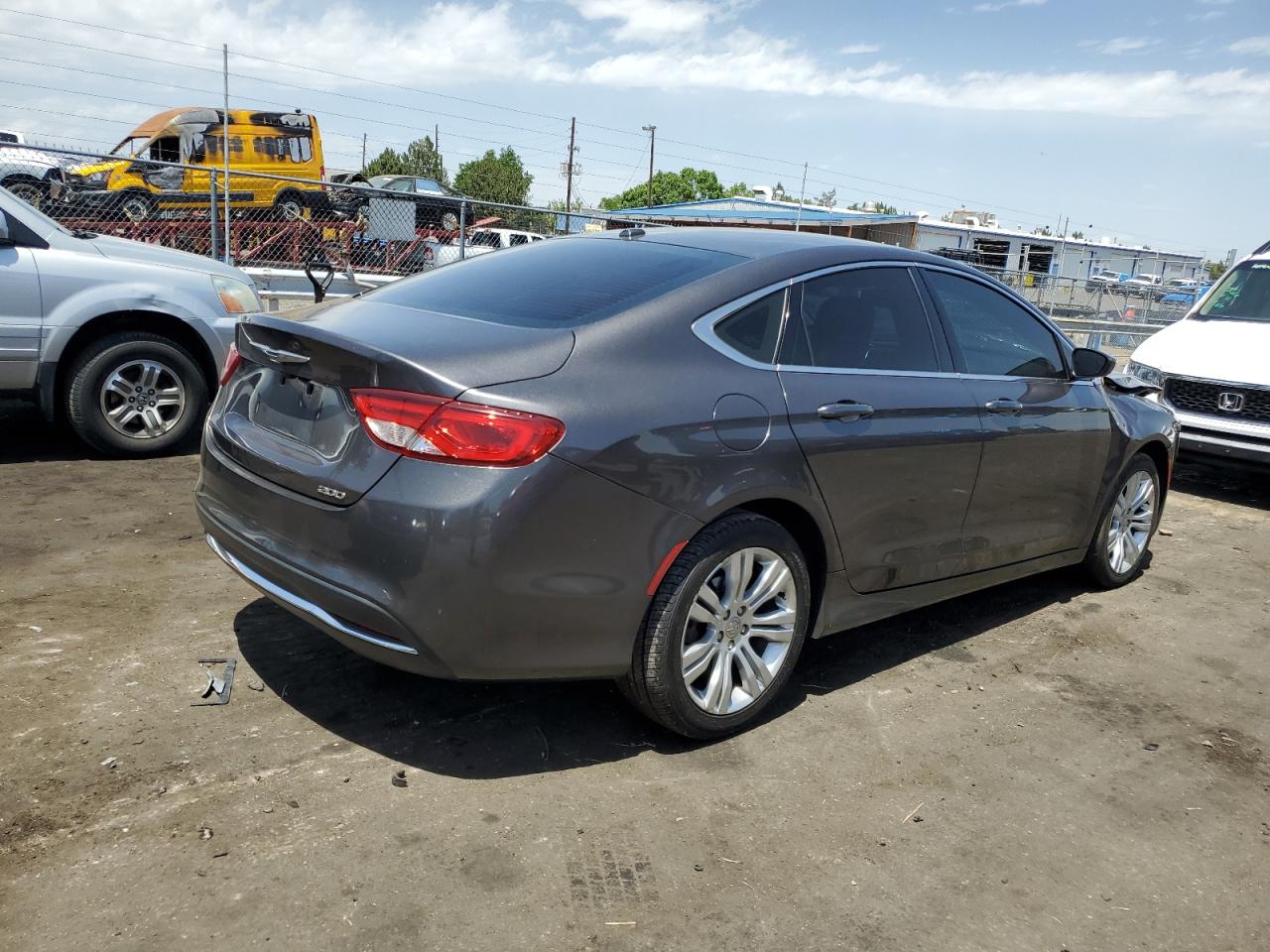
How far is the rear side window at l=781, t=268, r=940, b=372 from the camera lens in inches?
140

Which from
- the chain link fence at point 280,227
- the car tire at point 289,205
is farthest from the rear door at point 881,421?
the car tire at point 289,205

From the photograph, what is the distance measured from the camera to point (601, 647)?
2963 mm

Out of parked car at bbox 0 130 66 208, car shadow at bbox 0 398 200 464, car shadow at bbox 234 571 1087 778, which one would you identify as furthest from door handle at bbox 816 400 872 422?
parked car at bbox 0 130 66 208

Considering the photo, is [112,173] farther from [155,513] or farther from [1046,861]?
[1046,861]

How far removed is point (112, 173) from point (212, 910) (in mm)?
20690

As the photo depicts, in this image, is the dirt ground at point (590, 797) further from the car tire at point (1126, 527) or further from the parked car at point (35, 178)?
the parked car at point (35, 178)

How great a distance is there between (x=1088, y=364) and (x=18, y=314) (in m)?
5.75

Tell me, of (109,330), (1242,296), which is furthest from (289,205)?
(1242,296)

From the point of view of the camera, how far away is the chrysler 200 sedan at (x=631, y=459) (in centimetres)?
276

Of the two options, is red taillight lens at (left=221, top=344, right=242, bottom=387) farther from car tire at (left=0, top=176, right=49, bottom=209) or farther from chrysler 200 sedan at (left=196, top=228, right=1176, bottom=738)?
car tire at (left=0, top=176, right=49, bottom=209)

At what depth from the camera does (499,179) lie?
72688mm

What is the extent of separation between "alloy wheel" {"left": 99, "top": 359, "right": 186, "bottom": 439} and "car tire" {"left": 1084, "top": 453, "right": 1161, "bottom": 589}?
5401 millimetres

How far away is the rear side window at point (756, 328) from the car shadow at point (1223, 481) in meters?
5.30

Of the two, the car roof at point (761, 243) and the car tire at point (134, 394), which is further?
the car tire at point (134, 394)
